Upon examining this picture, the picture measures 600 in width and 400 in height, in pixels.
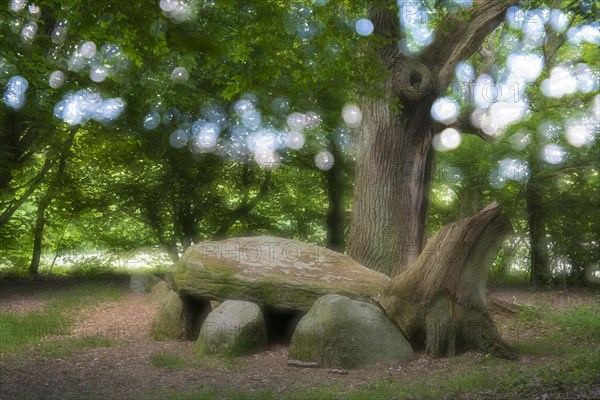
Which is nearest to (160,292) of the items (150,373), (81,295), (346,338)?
(81,295)

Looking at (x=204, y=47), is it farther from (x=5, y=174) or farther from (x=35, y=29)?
(x=5, y=174)

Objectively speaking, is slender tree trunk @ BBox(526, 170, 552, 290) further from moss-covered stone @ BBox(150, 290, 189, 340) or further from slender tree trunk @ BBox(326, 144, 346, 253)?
moss-covered stone @ BBox(150, 290, 189, 340)

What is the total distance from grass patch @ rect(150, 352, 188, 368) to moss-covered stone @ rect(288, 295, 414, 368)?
133cm

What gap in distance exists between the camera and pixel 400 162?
10898mm

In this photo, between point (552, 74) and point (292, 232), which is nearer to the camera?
point (552, 74)

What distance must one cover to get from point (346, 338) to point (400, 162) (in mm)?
4511

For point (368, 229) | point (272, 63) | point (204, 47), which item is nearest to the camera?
point (204, 47)

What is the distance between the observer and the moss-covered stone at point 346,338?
7188 mm

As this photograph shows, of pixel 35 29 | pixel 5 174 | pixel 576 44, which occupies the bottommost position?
pixel 5 174

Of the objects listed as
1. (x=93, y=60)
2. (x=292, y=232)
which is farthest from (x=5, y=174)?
(x=292, y=232)

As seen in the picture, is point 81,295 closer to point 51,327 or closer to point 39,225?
point 39,225

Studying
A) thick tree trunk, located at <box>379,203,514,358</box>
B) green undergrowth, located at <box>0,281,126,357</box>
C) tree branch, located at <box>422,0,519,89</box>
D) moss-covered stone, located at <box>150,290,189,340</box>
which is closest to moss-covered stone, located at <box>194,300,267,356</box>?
moss-covered stone, located at <box>150,290,189,340</box>

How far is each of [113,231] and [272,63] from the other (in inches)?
443

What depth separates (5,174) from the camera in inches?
510
